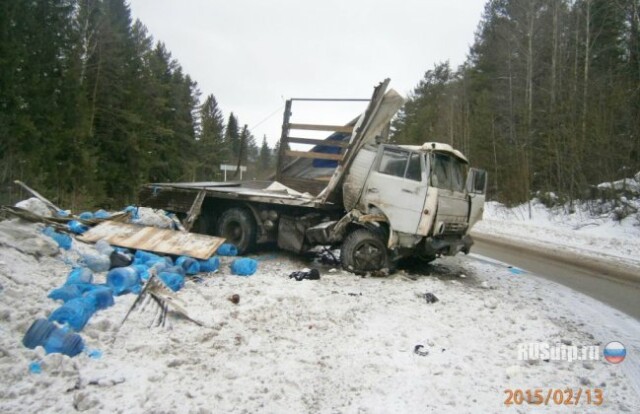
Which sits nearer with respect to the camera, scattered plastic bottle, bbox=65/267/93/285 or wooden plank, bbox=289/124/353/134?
scattered plastic bottle, bbox=65/267/93/285

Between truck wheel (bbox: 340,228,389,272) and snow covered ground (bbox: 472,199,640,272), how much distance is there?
664 cm

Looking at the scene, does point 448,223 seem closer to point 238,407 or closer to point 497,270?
point 497,270

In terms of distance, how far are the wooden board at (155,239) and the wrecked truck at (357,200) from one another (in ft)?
4.60

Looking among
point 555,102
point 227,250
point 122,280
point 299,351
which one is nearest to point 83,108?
point 227,250

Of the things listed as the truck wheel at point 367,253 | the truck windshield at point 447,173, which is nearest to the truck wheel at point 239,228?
the truck wheel at point 367,253

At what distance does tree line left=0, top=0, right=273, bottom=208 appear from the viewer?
1551 cm

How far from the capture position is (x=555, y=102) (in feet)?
66.1

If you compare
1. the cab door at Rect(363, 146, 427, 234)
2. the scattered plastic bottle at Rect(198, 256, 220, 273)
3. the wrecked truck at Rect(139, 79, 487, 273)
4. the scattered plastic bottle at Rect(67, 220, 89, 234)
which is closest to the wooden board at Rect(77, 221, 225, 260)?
the scattered plastic bottle at Rect(198, 256, 220, 273)

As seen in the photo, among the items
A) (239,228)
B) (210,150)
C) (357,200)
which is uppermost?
(210,150)

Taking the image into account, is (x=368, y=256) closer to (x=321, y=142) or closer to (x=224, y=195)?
(x=321, y=142)

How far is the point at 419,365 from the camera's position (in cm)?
366

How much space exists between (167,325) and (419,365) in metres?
2.49

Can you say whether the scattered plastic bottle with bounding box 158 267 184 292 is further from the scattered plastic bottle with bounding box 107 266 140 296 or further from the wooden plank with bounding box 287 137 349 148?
the wooden plank with bounding box 287 137 349 148
